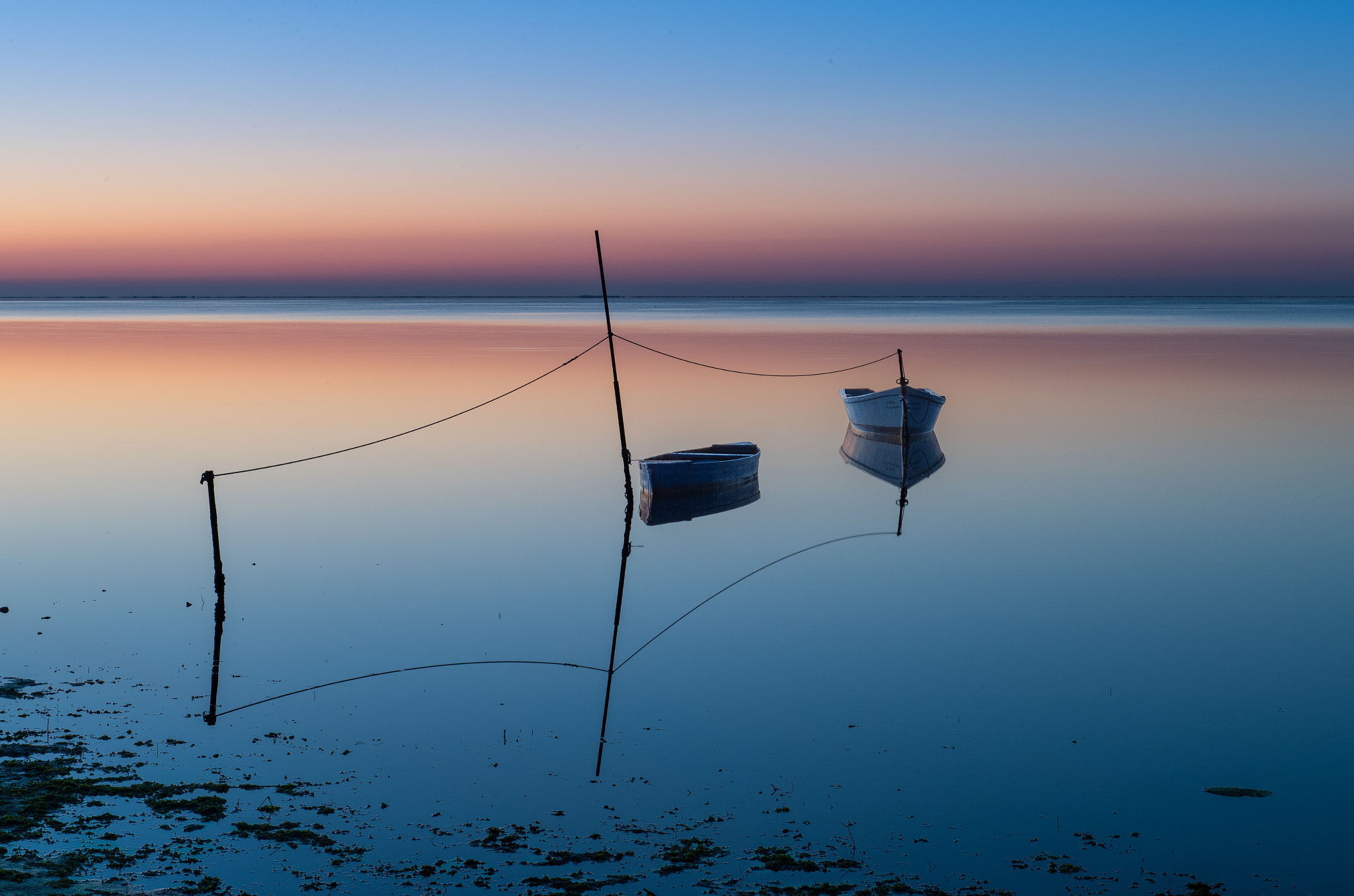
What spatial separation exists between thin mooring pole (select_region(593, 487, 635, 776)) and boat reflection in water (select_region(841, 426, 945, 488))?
22.3 ft

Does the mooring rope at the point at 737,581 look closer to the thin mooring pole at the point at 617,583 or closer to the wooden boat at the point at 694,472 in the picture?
the thin mooring pole at the point at 617,583

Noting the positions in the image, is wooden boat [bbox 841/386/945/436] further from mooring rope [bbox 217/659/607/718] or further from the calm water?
mooring rope [bbox 217/659/607/718]

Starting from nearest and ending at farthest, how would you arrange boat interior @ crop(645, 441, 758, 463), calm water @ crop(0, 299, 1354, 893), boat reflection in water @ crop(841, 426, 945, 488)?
calm water @ crop(0, 299, 1354, 893)
boat interior @ crop(645, 441, 758, 463)
boat reflection in water @ crop(841, 426, 945, 488)

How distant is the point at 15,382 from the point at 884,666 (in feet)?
137

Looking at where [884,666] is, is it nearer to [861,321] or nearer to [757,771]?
[757,771]

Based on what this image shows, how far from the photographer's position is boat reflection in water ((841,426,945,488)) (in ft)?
85.2

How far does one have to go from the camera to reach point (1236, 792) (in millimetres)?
8508

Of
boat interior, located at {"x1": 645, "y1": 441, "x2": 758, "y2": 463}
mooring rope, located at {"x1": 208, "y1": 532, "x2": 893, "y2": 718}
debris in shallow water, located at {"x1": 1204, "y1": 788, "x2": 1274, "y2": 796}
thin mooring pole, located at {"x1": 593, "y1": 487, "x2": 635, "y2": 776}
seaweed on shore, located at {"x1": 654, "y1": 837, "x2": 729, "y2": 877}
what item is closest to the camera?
seaweed on shore, located at {"x1": 654, "y1": 837, "x2": 729, "y2": 877}

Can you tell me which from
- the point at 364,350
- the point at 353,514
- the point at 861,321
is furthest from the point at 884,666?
the point at 861,321

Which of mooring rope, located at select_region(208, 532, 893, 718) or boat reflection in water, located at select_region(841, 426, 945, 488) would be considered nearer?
mooring rope, located at select_region(208, 532, 893, 718)

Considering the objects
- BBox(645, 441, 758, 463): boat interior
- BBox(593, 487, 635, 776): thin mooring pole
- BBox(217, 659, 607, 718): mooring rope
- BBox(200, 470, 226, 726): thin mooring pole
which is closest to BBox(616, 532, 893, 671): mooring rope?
BBox(593, 487, 635, 776): thin mooring pole

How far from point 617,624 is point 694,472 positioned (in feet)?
25.3

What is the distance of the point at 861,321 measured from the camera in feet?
411

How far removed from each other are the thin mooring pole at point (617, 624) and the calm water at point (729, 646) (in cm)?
10
